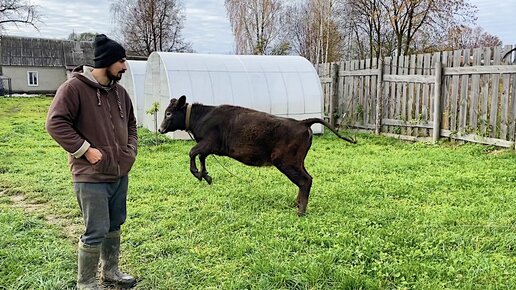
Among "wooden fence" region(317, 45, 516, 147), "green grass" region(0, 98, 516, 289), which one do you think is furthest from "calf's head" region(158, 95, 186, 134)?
"wooden fence" region(317, 45, 516, 147)

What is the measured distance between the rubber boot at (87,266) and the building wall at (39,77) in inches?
1789

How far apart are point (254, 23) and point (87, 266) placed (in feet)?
97.9

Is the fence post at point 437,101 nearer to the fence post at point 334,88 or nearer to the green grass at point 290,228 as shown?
the green grass at point 290,228

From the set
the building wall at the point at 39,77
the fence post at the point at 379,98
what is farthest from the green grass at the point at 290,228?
the building wall at the point at 39,77

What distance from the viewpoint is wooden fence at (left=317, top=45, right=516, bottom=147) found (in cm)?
921

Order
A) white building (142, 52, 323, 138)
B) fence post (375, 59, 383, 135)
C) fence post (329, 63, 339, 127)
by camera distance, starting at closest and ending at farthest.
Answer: white building (142, 52, 323, 138), fence post (375, 59, 383, 135), fence post (329, 63, 339, 127)

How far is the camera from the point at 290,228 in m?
4.58

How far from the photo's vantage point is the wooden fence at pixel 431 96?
9.21 m

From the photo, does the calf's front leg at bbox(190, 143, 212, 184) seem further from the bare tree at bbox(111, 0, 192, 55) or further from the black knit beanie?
the bare tree at bbox(111, 0, 192, 55)

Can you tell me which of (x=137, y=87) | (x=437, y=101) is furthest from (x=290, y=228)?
(x=137, y=87)

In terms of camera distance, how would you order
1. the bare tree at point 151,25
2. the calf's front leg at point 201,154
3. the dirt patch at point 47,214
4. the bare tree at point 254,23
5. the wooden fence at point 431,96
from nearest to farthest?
the dirt patch at point 47,214 → the calf's front leg at point 201,154 → the wooden fence at point 431,96 → the bare tree at point 254,23 → the bare tree at point 151,25

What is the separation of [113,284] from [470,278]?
287 cm

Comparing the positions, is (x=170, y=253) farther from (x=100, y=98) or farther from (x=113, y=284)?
(x=100, y=98)

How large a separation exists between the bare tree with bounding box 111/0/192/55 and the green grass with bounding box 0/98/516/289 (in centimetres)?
2751
